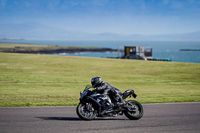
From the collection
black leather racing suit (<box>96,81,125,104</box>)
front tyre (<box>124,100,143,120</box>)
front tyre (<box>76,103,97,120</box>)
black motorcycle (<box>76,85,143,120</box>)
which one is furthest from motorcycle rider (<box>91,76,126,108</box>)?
front tyre (<box>76,103,97,120</box>)

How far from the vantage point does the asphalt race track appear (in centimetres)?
838

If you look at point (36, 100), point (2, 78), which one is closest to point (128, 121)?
point (36, 100)

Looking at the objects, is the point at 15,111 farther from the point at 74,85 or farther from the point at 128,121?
the point at 74,85

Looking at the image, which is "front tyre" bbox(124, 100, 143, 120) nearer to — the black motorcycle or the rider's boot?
the black motorcycle

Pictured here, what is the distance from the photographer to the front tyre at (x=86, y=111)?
9.66 metres

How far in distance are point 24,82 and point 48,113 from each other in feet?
43.9

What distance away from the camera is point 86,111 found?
386 inches

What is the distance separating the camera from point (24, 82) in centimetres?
2381

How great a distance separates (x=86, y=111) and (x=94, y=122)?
521 mm

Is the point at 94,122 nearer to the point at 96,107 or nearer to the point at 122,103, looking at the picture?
the point at 96,107

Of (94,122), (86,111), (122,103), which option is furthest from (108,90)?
(94,122)

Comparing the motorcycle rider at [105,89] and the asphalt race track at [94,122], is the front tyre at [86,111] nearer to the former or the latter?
the asphalt race track at [94,122]

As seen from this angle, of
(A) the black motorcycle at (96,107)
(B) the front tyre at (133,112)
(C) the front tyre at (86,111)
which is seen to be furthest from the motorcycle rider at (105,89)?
(C) the front tyre at (86,111)

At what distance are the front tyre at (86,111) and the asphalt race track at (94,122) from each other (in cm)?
20
